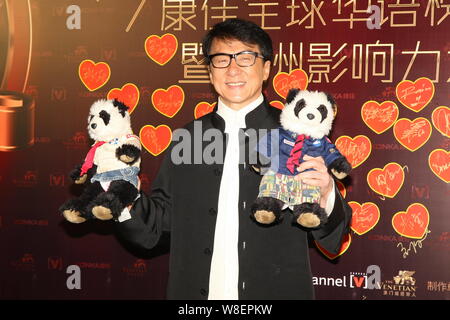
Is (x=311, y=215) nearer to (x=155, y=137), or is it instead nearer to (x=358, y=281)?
(x=358, y=281)

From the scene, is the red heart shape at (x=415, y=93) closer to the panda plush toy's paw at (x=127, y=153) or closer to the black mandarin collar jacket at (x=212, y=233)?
the black mandarin collar jacket at (x=212, y=233)

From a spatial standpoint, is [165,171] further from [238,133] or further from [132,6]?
[132,6]

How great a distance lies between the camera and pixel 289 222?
172 cm

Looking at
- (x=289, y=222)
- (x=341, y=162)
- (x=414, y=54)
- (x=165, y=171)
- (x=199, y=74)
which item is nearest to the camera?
(x=341, y=162)

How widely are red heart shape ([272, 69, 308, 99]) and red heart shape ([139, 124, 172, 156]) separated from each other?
0.63 metres

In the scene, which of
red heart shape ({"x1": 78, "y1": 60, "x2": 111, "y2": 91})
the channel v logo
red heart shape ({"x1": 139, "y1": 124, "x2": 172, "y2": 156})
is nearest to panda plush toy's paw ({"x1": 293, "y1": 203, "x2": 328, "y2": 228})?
the channel v logo

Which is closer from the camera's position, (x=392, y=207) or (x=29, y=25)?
(x=392, y=207)

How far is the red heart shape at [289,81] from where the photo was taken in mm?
2643

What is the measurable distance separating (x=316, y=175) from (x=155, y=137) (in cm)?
140

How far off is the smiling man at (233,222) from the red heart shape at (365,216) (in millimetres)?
954

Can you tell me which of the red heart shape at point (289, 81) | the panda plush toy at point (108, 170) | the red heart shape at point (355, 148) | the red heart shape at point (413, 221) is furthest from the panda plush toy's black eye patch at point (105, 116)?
the red heart shape at point (413, 221)
